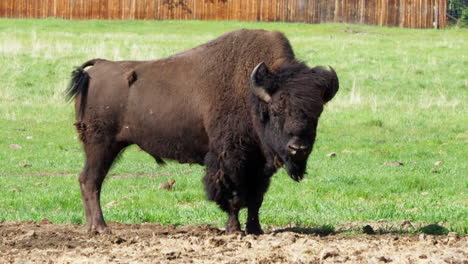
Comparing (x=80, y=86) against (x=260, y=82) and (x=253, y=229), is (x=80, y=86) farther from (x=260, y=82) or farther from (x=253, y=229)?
(x=253, y=229)

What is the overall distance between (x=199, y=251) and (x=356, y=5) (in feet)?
154

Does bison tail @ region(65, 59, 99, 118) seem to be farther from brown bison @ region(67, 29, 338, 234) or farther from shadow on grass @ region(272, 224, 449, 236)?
shadow on grass @ region(272, 224, 449, 236)

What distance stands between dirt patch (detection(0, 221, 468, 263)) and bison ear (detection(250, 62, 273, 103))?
55.9 inches

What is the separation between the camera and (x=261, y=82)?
331 inches

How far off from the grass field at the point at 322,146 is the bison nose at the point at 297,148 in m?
1.54

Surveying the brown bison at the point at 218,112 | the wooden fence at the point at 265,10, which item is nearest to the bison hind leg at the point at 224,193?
the brown bison at the point at 218,112

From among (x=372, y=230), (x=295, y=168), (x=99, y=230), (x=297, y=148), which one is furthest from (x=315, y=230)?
(x=99, y=230)

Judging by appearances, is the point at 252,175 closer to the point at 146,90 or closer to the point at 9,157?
the point at 146,90

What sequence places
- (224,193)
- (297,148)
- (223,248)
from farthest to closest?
(224,193)
(297,148)
(223,248)

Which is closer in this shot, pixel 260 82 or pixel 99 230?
pixel 260 82

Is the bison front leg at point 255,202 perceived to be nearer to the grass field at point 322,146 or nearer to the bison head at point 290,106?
the bison head at point 290,106

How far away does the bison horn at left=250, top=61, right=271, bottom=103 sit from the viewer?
841cm

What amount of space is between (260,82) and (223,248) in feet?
6.14

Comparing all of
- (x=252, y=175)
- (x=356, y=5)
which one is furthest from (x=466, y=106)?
(x=356, y=5)
